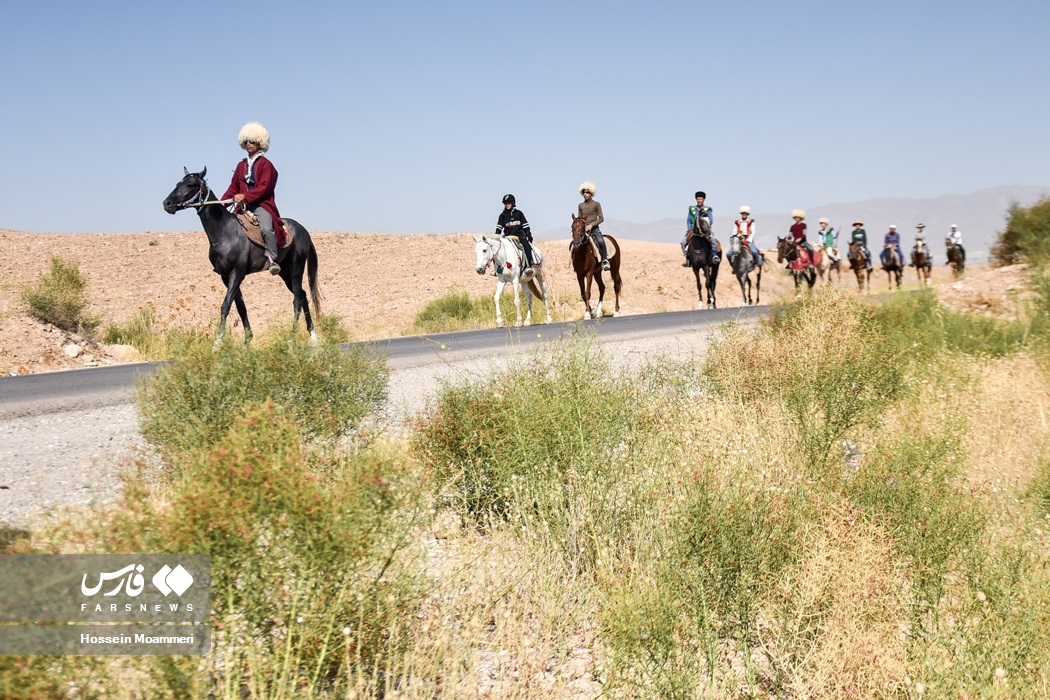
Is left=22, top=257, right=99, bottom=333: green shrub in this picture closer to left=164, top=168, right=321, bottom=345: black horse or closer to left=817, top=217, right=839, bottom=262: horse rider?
left=164, top=168, right=321, bottom=345: black horse

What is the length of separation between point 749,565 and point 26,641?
Result: 3.41 metres

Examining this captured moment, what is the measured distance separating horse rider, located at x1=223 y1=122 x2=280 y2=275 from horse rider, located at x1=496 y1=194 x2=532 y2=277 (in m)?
7.44

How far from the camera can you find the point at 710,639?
3.99 meters

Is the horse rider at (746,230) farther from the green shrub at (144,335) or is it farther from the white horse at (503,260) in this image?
the green shrub at (144,335)

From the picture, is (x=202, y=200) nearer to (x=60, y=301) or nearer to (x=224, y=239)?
(x=224, y=239)

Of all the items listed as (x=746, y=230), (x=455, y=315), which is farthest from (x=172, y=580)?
(x=746, y=230)

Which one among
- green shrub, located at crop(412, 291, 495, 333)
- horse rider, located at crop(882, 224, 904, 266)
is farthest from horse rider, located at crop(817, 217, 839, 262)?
green shrub, located at crop(412, 291, 495, 333)

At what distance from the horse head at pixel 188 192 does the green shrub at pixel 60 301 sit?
7718 millimetres

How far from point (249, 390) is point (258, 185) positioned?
6827 mm

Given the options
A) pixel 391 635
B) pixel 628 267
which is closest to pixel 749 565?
pixel 391 635

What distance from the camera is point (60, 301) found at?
18688 mm

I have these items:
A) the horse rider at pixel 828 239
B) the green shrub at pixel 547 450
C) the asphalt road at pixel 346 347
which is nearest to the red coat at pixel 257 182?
the asphalt road at pixel 346 347

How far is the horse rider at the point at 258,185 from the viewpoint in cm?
1248

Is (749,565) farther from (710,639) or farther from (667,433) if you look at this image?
(667,433)
